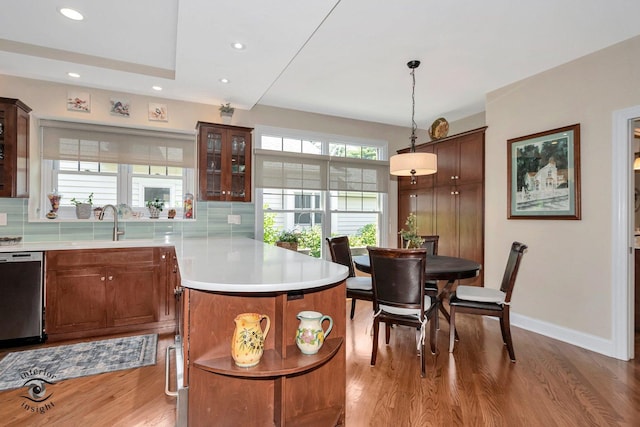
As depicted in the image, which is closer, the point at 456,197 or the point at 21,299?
the point at 21,299

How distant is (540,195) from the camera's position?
342 cm

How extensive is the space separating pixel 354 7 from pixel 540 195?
2622 millimetres

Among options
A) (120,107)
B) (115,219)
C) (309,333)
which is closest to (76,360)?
(115,219)

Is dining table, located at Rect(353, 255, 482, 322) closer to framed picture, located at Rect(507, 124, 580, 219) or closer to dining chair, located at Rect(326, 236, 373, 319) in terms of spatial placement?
dining chair, located at Rect(326, 236, 373, 319)

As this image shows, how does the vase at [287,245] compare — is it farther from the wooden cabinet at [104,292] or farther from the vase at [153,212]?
the vase at [153,212]

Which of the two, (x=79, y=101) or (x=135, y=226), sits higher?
(x=79, y=101)

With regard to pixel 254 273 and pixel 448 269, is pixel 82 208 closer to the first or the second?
pixel 254 273

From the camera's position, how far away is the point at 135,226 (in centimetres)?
378

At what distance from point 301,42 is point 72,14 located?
5.56 feet

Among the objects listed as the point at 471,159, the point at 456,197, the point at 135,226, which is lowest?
the point at 135,226

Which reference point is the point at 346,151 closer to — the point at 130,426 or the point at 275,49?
the point at 275,49

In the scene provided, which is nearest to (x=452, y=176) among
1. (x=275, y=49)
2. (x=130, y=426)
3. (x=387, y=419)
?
(x=275, y=49)

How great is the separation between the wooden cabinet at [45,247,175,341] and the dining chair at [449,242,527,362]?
2772mm

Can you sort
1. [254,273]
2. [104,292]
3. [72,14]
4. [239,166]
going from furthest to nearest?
1. [239,166]
2. [104,292]
3. [72,14]
4. [254,273]
